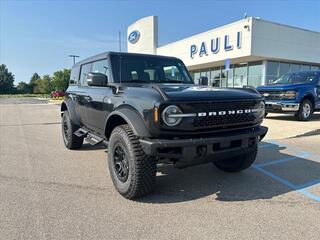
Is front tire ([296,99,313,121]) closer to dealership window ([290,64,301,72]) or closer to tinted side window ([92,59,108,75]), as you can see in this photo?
tinted side window ([92,59,108,75])

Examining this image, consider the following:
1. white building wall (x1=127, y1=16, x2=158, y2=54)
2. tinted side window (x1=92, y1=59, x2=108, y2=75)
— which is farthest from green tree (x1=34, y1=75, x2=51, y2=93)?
tinted side window (x1=92, y1=59, x2=108, y2=75)

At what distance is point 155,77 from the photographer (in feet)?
16.8

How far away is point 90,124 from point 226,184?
2572mm

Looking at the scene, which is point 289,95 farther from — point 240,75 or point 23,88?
point 23,88

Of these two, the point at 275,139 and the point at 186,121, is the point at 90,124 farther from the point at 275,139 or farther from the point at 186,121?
the point at 275,139

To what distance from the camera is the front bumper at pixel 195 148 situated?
3.37 metres

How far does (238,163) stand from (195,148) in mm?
1623

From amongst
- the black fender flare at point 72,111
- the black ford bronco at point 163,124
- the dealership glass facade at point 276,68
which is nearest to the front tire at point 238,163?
the black ford bronco at point 163,124

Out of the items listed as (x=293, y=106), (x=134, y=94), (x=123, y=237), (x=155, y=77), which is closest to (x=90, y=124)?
(x=155, y=77)

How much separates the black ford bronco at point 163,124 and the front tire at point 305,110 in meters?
7.28

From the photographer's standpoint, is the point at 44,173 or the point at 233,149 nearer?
the point at 233,149

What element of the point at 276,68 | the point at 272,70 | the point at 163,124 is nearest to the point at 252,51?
the point at 272,70

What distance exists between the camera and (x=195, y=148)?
344cm

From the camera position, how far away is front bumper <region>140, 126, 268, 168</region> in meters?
3.37
